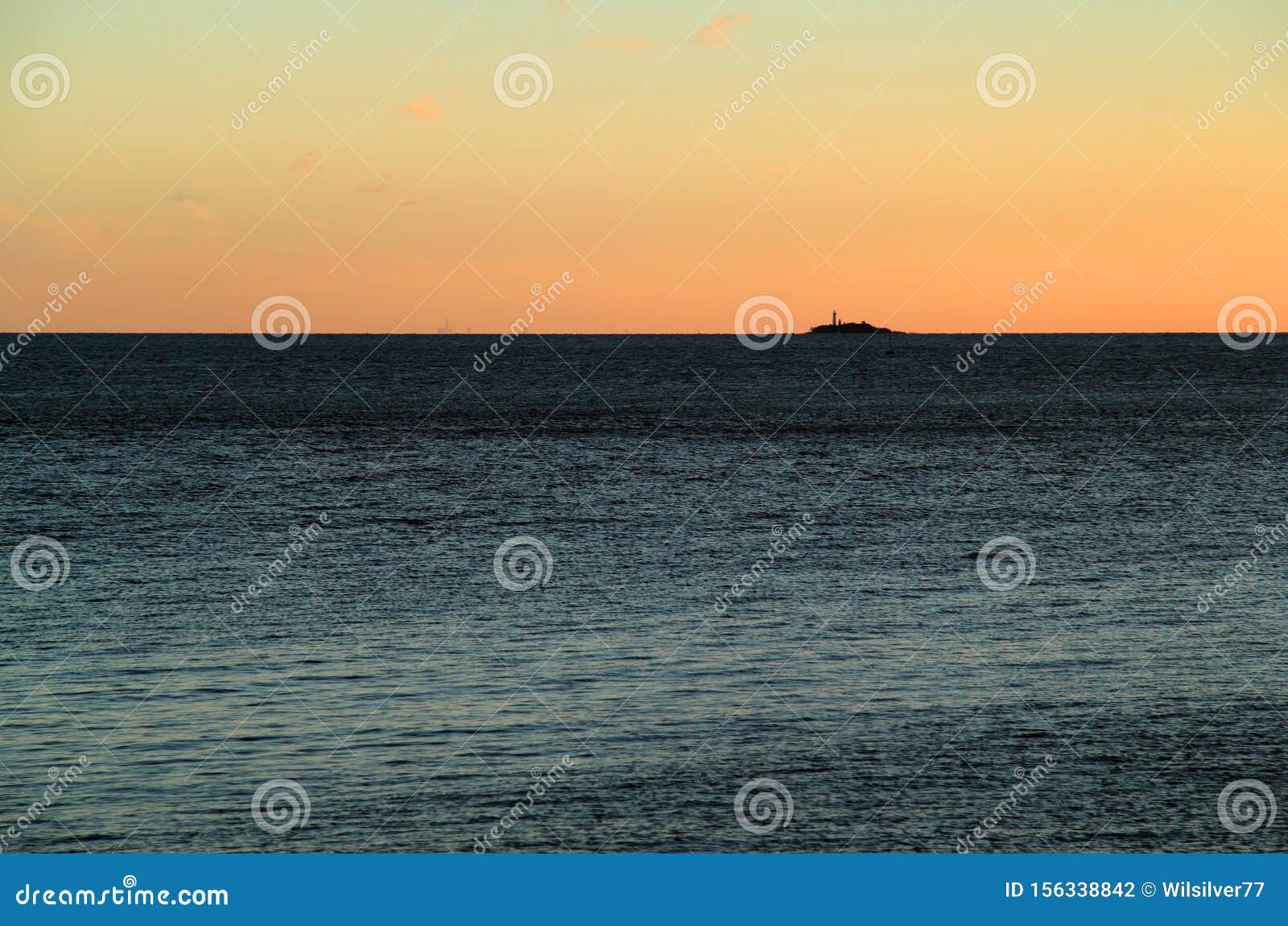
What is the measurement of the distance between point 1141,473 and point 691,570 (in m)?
33.3

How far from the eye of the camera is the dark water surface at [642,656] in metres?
19.5

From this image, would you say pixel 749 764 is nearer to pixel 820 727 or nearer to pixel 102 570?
pixel 820 727

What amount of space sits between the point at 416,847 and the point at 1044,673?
13.5 m

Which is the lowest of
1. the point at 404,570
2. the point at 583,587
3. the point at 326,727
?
the point at 326,727

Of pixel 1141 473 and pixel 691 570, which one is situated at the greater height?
pixel 1141 473

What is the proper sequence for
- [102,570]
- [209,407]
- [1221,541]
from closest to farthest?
[102,570] < [1221,541] < [209,407]

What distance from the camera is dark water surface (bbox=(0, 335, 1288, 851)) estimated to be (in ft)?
64.1

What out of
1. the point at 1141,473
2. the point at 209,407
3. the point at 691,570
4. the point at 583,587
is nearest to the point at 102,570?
the point at 583,587

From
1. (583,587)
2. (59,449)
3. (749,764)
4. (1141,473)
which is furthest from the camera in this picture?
(59,449)

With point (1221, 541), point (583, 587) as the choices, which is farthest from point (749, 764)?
point (1221, 541)

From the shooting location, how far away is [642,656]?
27.4 metres

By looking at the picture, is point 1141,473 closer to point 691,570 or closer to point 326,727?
point 691,570

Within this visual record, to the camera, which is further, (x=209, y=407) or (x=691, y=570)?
(x=209, y=407)

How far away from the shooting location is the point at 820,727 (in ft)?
75.5
